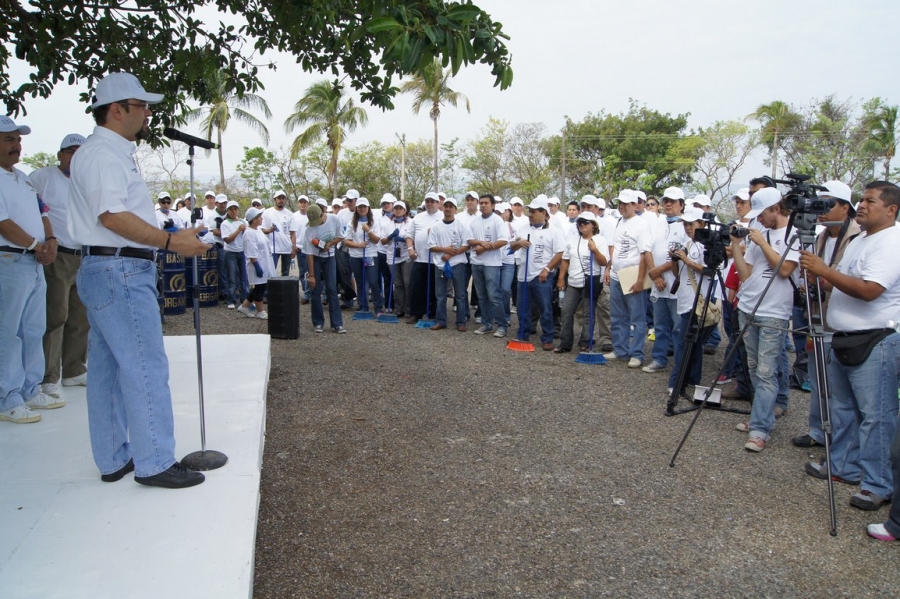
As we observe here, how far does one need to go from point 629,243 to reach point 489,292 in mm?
2576

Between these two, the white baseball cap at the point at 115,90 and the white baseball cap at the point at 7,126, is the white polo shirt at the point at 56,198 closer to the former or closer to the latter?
the white baseball cap at the point at 7,126

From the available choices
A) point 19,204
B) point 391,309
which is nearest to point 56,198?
point 19,204

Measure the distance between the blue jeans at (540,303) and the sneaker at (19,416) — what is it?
252 inches

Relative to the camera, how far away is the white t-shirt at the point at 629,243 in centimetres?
832

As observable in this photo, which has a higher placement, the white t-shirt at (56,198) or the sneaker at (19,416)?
the white t-shirt at (56,198)

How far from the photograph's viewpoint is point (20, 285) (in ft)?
14.9

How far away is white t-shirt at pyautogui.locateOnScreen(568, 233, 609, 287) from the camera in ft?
29.5

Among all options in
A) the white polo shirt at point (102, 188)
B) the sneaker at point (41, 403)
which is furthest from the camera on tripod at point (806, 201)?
the sneaker at point (41, 403)

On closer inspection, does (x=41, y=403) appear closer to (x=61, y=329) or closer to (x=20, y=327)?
(x=20, y=327)

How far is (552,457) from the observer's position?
5.23m

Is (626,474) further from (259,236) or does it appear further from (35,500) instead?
(259,236)

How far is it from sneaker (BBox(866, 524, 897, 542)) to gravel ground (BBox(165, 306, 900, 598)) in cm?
7

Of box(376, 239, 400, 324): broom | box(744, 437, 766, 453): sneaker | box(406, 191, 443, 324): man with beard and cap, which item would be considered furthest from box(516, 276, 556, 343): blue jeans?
box(744, 437, 766, 453): sneaker

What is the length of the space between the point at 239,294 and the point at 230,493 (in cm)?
1068
